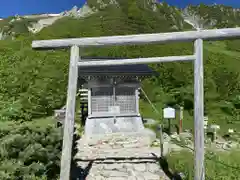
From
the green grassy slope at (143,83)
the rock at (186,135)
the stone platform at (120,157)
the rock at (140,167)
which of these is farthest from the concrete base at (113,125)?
the rock at (140,167)

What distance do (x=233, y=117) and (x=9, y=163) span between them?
17.3 meters

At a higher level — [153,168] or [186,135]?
[186,135]

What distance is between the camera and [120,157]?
8.88m

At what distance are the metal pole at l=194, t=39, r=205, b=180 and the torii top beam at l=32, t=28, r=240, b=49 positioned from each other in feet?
0.64

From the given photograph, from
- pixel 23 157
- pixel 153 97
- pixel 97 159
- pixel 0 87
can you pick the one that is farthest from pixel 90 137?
pixel 153 97

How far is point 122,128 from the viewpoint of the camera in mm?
13070

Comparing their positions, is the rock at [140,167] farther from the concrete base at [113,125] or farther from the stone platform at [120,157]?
the concrete base at [113,125]

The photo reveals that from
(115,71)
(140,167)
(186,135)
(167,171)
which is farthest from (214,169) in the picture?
(115,71)

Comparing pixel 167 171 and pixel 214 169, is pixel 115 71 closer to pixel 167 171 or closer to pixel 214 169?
pixel 167 171

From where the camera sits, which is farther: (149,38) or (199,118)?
(149,38)

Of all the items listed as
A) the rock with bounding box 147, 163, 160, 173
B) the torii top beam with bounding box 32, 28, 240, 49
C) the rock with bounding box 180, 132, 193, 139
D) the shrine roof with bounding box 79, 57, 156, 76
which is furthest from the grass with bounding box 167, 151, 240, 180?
the shrine roof with bounding box 79, 57, 156, 76

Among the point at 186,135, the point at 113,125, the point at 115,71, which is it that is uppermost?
the point at 115,71

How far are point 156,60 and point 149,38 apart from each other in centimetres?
54

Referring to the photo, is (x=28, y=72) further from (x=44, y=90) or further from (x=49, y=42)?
(x=49, y=42)
